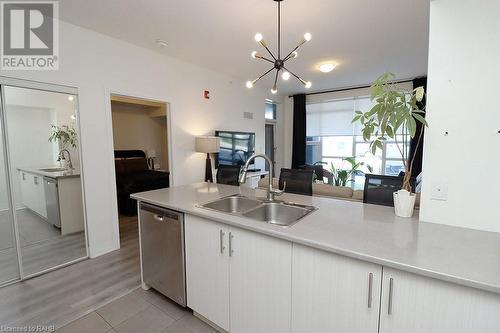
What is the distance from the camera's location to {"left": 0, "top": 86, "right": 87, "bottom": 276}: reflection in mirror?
2.40 m

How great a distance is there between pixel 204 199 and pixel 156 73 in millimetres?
2418

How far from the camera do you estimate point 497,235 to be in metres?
1.23

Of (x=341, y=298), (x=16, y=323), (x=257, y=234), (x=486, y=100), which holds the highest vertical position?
(x=486, y=100)

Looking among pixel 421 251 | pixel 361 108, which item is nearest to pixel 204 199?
pixel 421 251

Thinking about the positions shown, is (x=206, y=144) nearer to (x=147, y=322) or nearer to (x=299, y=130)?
(x=147, y=322)

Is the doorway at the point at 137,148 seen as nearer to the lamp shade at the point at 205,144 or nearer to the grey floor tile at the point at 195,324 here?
the lamp shade at the point at 205,144

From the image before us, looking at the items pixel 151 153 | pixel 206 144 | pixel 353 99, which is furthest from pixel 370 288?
pixel 151 153

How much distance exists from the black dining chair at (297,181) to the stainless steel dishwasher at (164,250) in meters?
1.41

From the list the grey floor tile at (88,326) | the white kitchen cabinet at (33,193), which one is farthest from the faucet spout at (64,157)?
the grey floor tile at (88,326)

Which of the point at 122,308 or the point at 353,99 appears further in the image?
the point at 353,99

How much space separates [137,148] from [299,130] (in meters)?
4.50

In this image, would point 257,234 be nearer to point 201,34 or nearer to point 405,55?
point 201,34

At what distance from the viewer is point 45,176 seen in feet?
8.63

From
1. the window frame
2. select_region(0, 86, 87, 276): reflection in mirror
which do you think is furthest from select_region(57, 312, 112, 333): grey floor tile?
the window frame
